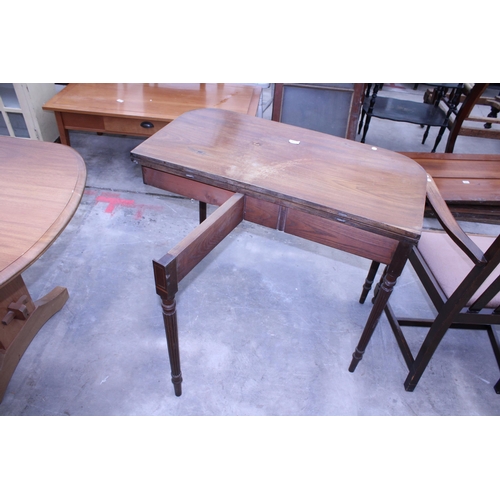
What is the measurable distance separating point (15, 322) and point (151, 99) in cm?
180

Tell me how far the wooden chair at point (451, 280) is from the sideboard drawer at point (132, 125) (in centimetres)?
181

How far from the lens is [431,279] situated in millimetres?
1393

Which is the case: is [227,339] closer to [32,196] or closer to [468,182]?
[32,196]

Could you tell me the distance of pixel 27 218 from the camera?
113cm

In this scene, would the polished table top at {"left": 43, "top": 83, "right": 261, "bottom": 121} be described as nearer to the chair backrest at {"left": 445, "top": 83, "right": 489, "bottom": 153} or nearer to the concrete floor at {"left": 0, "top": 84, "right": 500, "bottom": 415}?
the concrete floor at {"left": 0, "top": 84, "right": 500, "bottom": 415}

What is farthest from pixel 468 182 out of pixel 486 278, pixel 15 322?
pixel 15 322

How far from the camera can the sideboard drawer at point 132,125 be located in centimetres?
248

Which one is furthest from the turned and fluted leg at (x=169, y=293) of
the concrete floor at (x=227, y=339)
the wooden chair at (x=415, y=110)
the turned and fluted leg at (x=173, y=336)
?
the wooden chair at (x=415, y=110)

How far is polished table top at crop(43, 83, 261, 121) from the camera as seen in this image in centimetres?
248

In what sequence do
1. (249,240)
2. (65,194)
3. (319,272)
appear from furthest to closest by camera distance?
(249,240) → (319,272) → (65,194)

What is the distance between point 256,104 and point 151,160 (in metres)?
1.74
